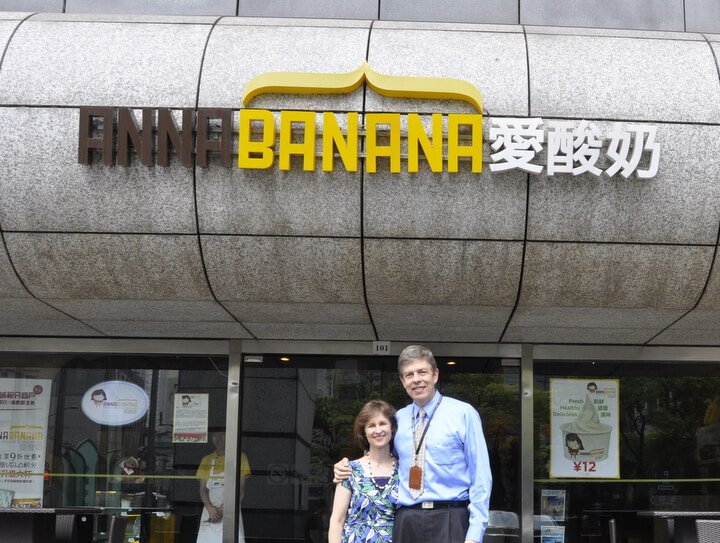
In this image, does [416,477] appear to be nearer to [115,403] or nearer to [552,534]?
[552,534]

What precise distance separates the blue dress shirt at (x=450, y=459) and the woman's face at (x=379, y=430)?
0.28ft

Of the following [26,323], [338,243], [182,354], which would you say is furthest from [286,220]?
[26,323]

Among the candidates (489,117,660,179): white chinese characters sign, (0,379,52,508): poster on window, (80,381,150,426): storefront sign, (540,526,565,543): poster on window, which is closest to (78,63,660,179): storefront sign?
(489,117,660,179): white chinese characters sign

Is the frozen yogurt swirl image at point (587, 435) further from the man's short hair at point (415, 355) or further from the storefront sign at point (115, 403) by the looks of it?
the storefront sign at point (115, 403)

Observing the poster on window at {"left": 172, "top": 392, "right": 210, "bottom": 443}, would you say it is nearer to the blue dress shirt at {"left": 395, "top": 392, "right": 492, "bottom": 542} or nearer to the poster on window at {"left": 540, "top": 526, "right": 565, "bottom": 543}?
the poster on window at {"left": 540, "top": 526, "right": 565, "bottom": 543}

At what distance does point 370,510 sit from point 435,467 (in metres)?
0.44

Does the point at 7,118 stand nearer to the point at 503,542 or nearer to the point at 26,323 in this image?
the point at 26,323

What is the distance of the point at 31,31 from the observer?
6.45 metres

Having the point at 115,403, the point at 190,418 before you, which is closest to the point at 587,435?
the point at 190,418

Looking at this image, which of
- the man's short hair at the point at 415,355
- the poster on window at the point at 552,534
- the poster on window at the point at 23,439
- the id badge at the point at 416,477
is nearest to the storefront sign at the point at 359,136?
the man's short hair at the point at 415,355

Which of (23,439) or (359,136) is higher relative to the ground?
(359,136)

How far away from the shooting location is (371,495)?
457 cm

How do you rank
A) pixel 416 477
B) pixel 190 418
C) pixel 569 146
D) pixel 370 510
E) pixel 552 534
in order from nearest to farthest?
pixel 416 477 < pixel 370 510 < pixel 569 146 < pixel 552 534 < pixel 190 418

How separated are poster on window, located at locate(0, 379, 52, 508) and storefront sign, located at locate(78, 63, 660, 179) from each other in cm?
294
